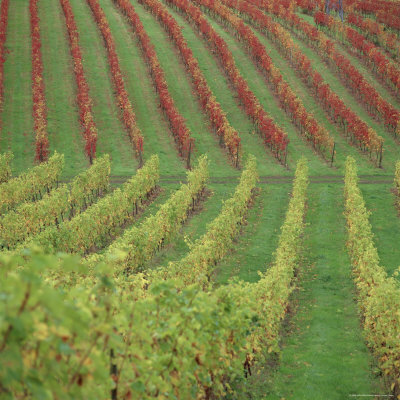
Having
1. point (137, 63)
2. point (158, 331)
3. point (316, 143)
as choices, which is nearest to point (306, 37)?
point (137, 63)

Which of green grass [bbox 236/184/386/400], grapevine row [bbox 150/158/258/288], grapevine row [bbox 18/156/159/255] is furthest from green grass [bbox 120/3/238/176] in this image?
green grass [bbox 236/184/386/400]

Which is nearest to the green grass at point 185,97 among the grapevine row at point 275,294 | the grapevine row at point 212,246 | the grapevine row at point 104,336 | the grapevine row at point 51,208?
the grapevine row at point 212,246

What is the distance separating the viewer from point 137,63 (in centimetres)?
7050

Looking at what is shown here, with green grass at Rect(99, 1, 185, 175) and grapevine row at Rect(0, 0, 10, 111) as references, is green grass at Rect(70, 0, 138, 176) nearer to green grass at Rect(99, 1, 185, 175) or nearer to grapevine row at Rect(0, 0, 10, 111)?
green grass at Rect(99, 1, 185, 175)

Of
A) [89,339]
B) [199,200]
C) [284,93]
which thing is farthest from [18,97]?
[89,339]

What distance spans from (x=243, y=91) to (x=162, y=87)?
9327mm

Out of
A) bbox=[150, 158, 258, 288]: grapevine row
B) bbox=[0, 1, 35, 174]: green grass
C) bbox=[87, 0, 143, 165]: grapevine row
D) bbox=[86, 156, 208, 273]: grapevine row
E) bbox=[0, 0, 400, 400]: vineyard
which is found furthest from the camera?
bbox=[0, 1, 35, 174]: green grass

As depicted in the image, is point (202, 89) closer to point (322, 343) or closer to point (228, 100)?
point (228, 100)

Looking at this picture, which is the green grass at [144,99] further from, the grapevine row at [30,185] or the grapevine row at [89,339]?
the grapevine row at [89,339]

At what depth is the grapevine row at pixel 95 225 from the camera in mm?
27733

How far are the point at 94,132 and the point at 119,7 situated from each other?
42799 millimetres

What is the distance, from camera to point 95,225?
3167cm

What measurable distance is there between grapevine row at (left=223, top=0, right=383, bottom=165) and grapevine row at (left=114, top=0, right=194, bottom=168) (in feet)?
54.0

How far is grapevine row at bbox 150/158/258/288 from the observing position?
76.1 ft
